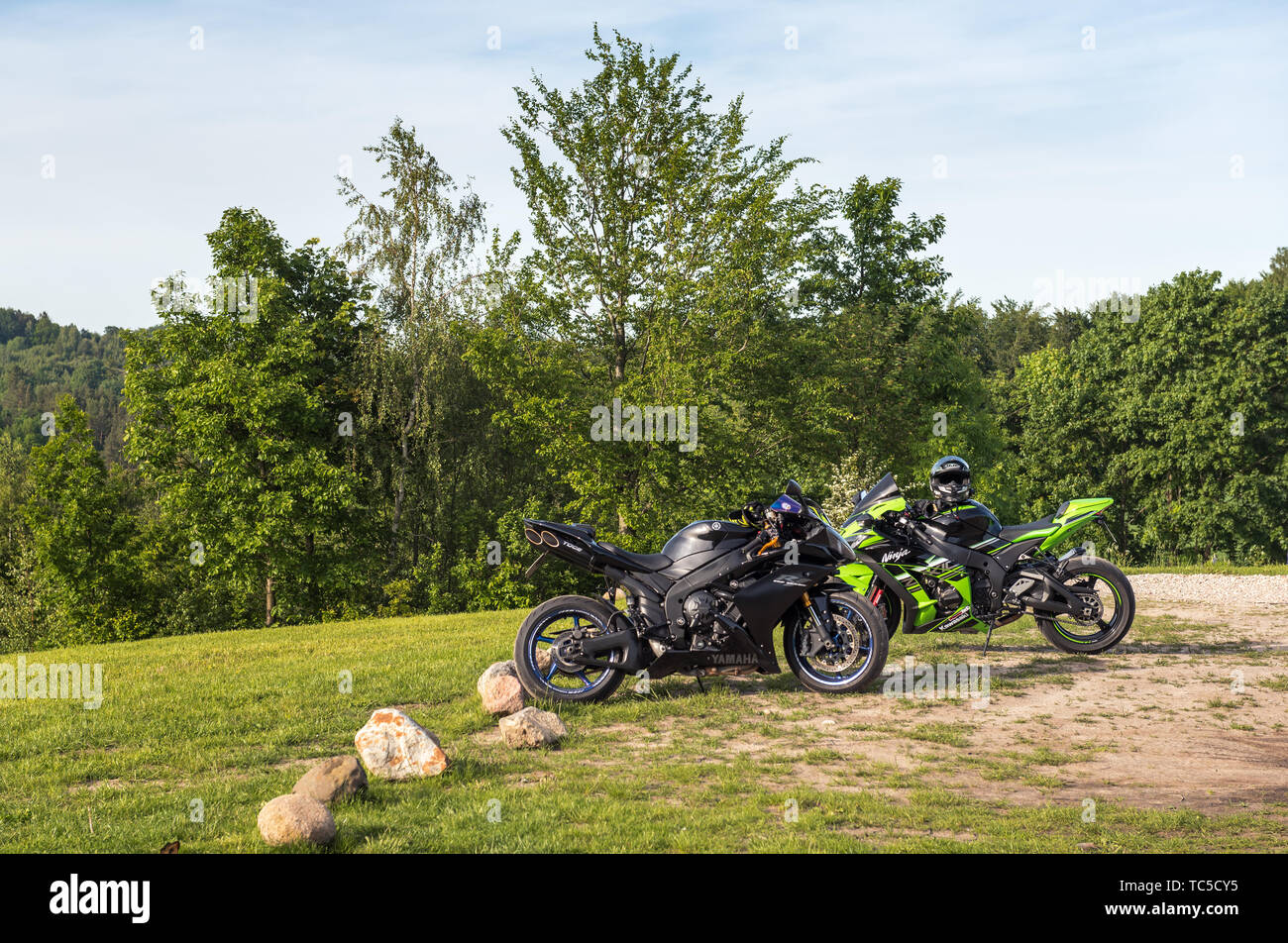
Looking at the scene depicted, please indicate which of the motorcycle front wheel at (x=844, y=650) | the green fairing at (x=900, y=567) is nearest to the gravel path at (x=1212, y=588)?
the green fairing at (x=900, y=567)

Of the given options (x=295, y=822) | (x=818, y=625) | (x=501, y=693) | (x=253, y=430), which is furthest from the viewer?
(x=253, y=430)

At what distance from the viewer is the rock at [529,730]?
657 cm

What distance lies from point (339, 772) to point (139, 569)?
33595 mm

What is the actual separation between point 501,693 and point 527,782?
72.2 inches

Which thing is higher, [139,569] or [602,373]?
[602,373]

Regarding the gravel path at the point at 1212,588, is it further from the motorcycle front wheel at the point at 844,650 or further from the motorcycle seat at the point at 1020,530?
the motorcycle front wheel at the point at 844,650

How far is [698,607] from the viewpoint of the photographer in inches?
304

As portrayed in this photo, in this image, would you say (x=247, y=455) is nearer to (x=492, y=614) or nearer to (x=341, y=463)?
(x=341, y=463)

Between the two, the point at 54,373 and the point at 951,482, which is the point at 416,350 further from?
the point at 54,373

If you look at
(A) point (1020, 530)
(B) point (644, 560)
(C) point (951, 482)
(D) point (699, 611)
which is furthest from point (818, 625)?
(A) point (1020, 530)

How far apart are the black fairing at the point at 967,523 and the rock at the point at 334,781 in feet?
20.6

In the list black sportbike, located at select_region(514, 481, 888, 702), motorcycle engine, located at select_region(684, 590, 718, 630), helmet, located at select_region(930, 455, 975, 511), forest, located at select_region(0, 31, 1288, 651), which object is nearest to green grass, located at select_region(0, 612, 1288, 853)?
black sportbike, located at select_region(514, 481, 888, 702)

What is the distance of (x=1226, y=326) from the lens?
41.3 meters
